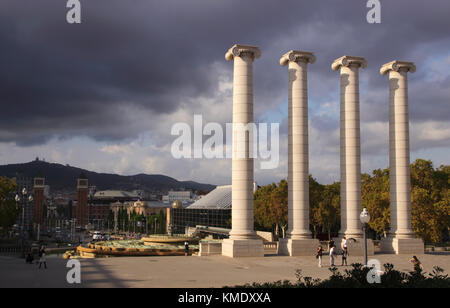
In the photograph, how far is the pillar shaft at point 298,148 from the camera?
51531 millimetres

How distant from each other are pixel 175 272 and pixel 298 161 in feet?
71.4

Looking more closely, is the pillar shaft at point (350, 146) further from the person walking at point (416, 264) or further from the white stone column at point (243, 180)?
the person walking at point (416, 264)

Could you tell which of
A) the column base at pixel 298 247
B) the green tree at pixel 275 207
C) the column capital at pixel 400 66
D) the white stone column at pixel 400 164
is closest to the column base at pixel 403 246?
the white stone column at pixel 400 164

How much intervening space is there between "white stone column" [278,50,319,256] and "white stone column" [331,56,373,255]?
5.22 meters

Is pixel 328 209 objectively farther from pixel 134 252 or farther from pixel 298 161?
pixel 134 252

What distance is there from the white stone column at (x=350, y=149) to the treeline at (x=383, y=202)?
1623 centimetres

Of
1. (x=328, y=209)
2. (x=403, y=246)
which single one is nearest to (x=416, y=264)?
(x=403, y=246)

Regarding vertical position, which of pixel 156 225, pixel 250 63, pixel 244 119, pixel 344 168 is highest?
pixel 250 63

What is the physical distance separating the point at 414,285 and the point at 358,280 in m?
2.42

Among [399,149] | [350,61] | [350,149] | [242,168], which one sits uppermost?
[350,61]

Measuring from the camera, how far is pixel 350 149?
54.9 meters
